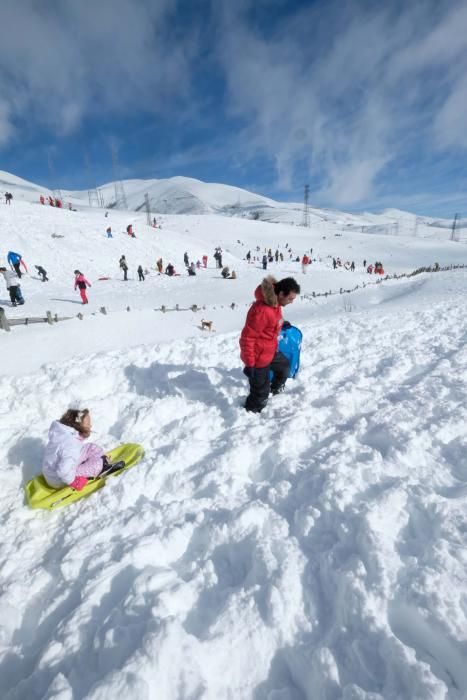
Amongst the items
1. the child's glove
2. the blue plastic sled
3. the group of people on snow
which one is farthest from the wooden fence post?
the blue plastic sled

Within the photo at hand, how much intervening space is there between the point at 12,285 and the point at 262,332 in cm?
1250

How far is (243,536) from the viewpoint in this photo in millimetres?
2752

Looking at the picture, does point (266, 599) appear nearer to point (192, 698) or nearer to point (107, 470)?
point (192, 698)

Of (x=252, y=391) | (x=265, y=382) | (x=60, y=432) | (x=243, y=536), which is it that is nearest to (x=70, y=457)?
(x=60, y=432)

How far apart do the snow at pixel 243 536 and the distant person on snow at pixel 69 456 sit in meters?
0.31

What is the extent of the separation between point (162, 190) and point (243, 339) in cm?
Result: 21300

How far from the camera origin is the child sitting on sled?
11.4 feet

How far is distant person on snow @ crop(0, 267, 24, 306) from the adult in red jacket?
1191 centimetres

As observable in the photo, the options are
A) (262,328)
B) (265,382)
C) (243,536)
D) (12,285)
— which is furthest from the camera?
(12,285)

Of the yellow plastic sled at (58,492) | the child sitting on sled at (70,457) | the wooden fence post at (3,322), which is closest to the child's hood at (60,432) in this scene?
the child sitting on sled at (70,457)

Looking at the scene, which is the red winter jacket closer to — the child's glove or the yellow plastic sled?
the yellow plastic sled

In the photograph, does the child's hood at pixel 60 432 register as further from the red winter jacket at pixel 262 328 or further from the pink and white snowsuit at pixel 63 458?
the red winter jacket at pixel 262 328

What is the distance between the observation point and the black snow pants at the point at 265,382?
4.55 m

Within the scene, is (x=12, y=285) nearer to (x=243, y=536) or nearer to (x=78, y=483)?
(x=78, y=483)
